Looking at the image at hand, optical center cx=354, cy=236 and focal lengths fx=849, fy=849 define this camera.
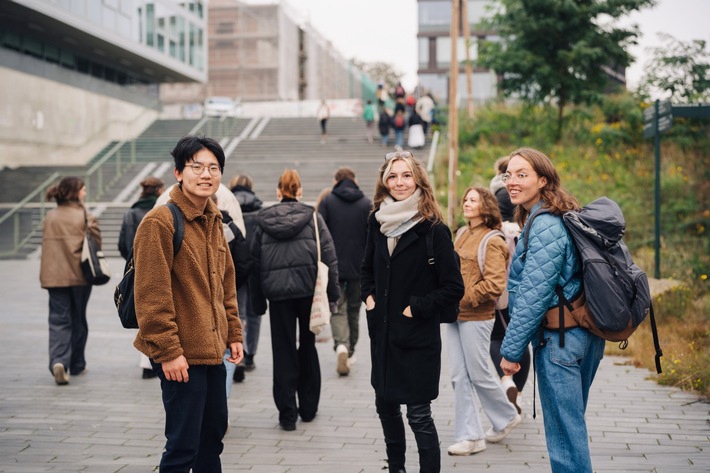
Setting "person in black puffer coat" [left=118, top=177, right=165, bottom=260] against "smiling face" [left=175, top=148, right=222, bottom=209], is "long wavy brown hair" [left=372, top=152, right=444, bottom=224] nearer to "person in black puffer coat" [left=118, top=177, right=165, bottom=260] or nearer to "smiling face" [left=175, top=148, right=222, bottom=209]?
"smiling face" [left=175, top=148, right=222, bottom=209]

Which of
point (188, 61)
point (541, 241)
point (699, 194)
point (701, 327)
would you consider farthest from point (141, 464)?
point (188, 61)

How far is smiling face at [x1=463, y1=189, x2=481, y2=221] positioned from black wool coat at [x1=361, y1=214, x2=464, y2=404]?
130 cm

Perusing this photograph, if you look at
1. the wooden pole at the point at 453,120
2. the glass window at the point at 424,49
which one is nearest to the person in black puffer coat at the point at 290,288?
the wooden pole at the point at 453,120

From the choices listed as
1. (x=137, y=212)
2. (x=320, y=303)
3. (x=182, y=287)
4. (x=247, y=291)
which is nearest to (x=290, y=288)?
(x=320, y=303)

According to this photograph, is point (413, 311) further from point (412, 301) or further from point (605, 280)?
point (605, 280)

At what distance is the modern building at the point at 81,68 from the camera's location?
3247 cm

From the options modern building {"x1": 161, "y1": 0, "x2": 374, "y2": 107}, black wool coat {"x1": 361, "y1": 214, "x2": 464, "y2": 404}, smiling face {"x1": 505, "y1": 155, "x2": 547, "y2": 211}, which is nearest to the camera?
smiling face {"x1": 505, "y1": 155, "x2": 547, "y2": 211}

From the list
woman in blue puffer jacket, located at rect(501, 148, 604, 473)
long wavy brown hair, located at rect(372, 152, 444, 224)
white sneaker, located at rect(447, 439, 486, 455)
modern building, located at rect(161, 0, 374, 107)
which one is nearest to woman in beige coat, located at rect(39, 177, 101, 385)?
white sneaker, located at rect(447, 439, 486, 455)

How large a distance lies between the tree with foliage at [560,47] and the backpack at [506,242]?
1823 cm

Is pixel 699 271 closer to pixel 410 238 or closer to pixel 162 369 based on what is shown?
pixel 410 238

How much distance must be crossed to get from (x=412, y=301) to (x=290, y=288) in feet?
6.87

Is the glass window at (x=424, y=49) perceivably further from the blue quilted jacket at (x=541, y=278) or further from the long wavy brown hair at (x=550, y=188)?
the blue quilted jacket at (x=541, y=278)

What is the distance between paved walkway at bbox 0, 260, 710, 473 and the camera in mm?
5438

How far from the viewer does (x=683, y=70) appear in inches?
773
